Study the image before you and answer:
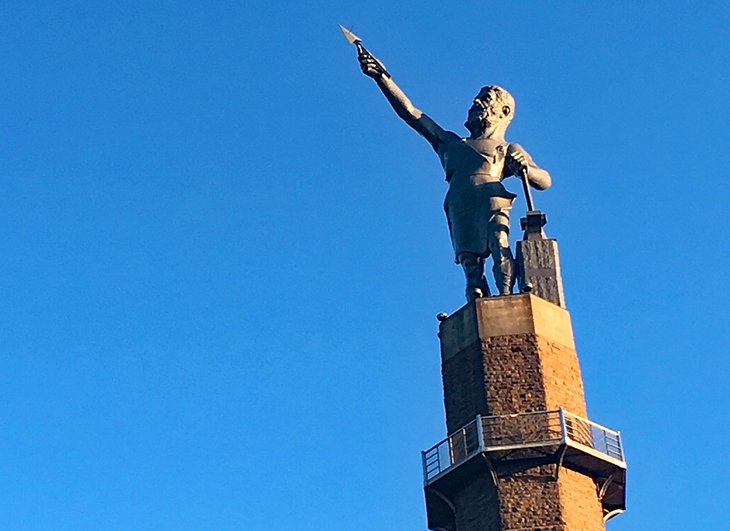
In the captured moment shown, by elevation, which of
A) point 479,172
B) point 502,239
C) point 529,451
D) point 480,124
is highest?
point 480,124

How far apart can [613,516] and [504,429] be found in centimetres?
464

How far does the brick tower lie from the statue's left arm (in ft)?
14.6

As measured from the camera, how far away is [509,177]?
51969mm

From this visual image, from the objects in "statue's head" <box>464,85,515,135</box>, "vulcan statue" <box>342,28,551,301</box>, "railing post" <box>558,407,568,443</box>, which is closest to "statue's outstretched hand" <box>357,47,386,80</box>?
"vulcan statue" <box>342,28,551,301</box>

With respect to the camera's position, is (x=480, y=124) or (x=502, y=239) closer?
(x=502, y=239)

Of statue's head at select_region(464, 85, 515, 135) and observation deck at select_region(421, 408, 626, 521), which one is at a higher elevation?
statue's head at select_region(464, 85, 515, 135)

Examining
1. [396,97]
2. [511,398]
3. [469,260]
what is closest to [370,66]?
[396,97]

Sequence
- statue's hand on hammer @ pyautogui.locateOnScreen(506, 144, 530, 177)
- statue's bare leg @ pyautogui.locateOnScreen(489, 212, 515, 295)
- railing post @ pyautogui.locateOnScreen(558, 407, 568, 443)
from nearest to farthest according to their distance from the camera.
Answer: railing post @ pyautogui.locateOnScreen(558, 407, 568, 443) → statue's bare leg @ pyautogui.locateOnScreen(489, 212, 515, 295) → statue's hand on hammer @ pyautogui.locateOnScreen(506, 144, 530, 177)

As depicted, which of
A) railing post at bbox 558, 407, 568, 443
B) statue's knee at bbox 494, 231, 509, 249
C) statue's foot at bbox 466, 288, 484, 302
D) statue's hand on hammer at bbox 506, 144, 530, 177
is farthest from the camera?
statue's hand on hammer at bbox 506, 144, 530, 177

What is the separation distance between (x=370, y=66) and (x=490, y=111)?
4.50 m

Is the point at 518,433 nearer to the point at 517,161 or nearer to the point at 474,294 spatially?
the point at 474,294

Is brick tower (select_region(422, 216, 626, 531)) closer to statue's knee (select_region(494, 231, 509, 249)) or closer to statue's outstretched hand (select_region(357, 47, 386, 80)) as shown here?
statue's knee (select_region(494, 231, 509, 249))

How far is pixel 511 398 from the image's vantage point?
45.7 m

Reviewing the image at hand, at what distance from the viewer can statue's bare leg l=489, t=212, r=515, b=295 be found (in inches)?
1941
